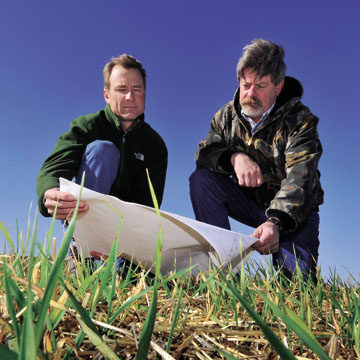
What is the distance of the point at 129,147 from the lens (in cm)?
292

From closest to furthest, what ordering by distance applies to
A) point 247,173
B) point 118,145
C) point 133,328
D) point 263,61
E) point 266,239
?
point 133,328 → point 266,239 → point 247,173 → point 263,61 → point 118,145

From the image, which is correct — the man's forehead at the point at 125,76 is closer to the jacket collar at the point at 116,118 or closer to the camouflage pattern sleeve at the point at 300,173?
the jacket collar at the point at 116,118

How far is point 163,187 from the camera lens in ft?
10.0

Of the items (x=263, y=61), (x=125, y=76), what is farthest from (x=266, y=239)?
(x=125, y=76)

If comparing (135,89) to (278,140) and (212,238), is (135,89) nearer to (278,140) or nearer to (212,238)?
(278,140)

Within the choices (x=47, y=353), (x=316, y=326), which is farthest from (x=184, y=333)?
(x=316, y=326)

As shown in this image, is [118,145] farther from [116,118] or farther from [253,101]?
[253,101]

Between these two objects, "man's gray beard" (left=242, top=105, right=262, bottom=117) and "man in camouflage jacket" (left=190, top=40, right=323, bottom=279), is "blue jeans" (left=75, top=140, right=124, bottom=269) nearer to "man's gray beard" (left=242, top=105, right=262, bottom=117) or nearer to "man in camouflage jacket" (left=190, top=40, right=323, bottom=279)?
"man in camouflage jacket" (left=190, top=40, right=323, bottom=279)

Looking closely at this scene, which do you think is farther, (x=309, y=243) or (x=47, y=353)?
(x=309, y=243)

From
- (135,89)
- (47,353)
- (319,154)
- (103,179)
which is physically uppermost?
(135,89)

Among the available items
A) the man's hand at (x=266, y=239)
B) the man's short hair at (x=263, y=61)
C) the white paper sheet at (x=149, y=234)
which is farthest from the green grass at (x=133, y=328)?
the man's short hair at (x=263, y=61)

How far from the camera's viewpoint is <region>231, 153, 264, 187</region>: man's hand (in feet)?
8.59

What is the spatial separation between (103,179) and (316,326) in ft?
5.68

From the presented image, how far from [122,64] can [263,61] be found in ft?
3.56
